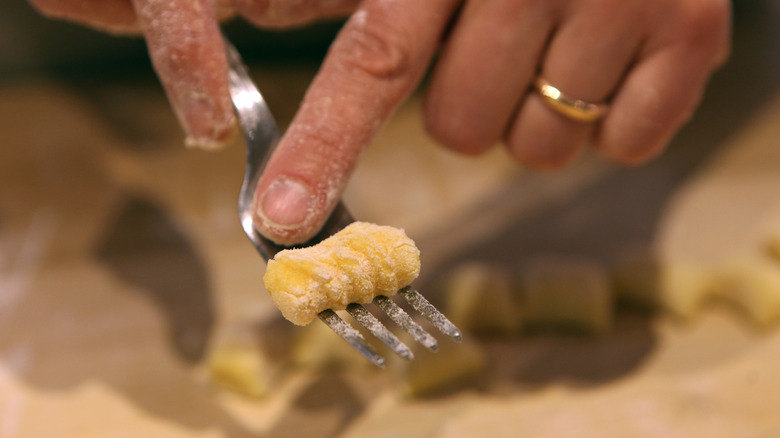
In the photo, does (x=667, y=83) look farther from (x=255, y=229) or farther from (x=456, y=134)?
(x=255, y=229)

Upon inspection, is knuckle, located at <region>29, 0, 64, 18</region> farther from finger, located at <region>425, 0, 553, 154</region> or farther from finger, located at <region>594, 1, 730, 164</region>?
finger, located at <region>594, 1, 730, 164</region>

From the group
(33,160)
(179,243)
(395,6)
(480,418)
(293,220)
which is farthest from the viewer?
(33,160)

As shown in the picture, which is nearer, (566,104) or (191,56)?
(191,56)

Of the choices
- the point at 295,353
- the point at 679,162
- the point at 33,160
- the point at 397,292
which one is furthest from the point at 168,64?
the point at 679,162

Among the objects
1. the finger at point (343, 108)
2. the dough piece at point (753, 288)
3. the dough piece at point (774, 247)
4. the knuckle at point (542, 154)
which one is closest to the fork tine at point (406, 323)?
the finger at point (343, 108)

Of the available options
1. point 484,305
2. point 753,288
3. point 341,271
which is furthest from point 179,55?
point 753,288

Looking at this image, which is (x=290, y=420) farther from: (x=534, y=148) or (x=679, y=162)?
(x=679, y=162)
